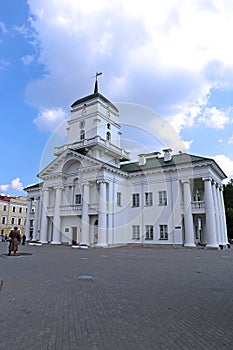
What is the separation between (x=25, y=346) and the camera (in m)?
3.98

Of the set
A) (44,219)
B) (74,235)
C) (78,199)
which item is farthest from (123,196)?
(44,219)

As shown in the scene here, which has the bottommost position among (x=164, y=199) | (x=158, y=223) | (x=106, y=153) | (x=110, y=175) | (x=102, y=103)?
(x=158, y=223)

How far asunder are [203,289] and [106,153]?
30.4 meters

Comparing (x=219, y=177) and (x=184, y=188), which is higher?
(x=219, y=177)

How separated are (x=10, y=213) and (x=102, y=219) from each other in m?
47.0

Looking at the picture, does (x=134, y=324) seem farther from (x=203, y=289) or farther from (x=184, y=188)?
(x=184, y=188)

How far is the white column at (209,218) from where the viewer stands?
27.8 meters

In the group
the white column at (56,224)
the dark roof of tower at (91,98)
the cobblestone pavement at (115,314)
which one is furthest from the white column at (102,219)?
the cobblestone pavement at (115,314)

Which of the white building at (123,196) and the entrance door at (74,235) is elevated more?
the white building at (123,196)

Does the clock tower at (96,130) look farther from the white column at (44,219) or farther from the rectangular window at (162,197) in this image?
the rectangular window at (162,197)

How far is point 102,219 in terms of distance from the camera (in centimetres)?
3053

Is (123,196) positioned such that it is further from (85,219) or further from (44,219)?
(44,219)

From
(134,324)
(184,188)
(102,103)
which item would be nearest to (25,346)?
(134,324)

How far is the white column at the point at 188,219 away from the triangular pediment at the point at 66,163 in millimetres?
10827
